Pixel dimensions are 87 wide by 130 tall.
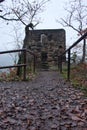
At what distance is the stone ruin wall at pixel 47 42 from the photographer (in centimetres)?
2590

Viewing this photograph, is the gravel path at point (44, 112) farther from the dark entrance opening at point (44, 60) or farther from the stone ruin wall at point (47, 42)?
the stone ruin wall at point (47, 42)

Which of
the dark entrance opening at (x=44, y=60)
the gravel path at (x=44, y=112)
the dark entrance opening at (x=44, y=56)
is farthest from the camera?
the dark entrance opening at (x=44, y=56)

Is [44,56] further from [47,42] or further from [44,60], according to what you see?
[47,42]

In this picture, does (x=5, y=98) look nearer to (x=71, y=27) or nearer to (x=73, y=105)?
(x=73, y=105)

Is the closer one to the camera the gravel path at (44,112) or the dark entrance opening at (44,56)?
the gravel path at (44,112)

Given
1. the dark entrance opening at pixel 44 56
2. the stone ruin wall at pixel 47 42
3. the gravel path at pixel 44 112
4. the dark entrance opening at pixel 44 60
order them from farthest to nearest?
the stone ruin wall at pixel 47 42 → the dark entrance opening at pixel 44 56 → the dark entrance opening at pixel 44 60 → the gravel path at pixel 44 112

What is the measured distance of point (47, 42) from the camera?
26.5 metres

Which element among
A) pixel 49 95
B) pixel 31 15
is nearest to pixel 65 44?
pixel 31 15

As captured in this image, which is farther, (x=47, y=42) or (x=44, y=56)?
(x=47, y=42)

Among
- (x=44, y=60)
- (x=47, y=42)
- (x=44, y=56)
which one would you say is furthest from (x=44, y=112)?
(x=47, y=42)

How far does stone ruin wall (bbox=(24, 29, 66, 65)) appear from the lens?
85.0 feet

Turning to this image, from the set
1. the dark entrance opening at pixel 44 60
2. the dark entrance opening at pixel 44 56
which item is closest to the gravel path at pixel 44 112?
the dark entrance opening at pixel 44 60

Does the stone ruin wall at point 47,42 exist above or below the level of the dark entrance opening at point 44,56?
above

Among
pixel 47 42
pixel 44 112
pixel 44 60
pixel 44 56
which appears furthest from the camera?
pixel 47 42
